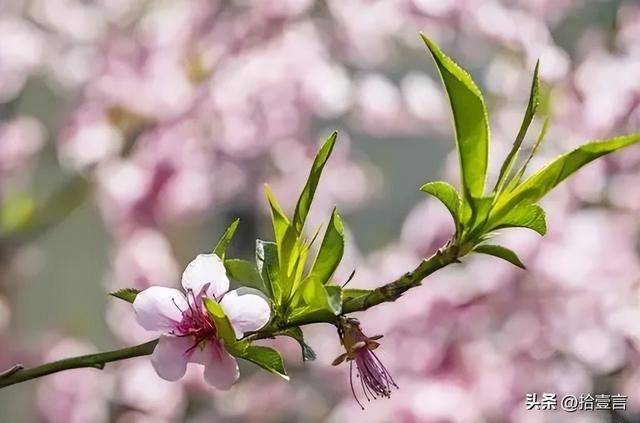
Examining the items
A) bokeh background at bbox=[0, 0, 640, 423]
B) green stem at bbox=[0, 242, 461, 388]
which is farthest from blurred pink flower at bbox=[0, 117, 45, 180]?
green stem at bbox=[0, 242, 461, 388]

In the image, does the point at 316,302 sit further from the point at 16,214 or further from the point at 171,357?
the point at 16,214

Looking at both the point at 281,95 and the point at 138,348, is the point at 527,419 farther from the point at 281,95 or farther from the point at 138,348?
the point at 138,348

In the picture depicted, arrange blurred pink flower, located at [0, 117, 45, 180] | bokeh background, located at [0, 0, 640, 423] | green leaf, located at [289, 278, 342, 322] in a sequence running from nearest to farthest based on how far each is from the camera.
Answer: green leaf, located at [289, 278, 342, 322]
bokeh background, located at [0, 0, 640, 423]
blurred pink flower, located at [0, 117, 45, 180]

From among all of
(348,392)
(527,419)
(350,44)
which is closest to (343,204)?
(350,44)

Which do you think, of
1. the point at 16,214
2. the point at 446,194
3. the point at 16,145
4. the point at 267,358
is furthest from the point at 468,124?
A: the point at 16,145

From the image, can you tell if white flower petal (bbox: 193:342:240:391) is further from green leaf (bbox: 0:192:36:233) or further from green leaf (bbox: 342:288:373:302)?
green leaf (bbox: 0:192:36:233)

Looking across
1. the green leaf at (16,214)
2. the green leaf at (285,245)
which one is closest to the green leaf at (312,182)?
the green leaf at (285,245)
